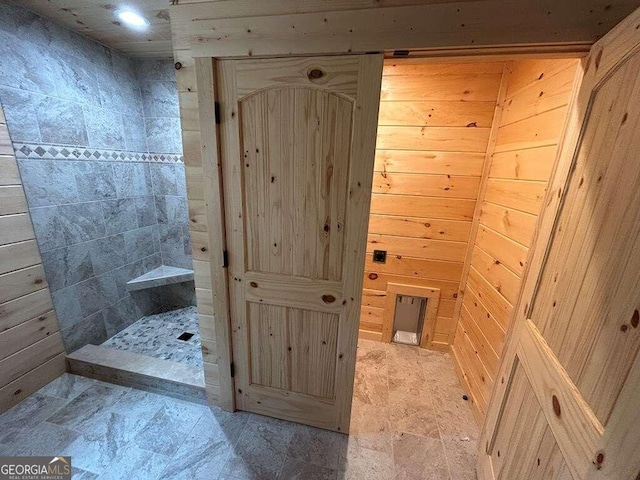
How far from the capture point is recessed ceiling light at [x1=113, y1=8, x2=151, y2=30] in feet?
5.09

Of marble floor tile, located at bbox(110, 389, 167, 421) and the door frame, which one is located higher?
the door frame

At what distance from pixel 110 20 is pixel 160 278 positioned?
2.05m

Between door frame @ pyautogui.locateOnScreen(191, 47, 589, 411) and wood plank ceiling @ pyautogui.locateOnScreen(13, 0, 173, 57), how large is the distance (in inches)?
17.4

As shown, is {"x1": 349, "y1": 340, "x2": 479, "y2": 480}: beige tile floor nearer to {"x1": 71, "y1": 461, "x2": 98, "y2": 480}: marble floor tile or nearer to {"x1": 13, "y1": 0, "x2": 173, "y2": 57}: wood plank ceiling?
{"x1": 71, "y1": 461, "x2": 98, "y2": 480}: marble floor tile

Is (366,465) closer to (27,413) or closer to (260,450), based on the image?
(260,450)

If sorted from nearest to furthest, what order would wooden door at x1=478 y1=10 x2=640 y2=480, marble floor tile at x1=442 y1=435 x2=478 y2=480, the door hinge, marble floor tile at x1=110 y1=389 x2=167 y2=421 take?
1. wooden door at x1=478 y1=10 x2=640 y2=480
2. the door hinge
3. marble floor tile at x1=442 y1=435 x2=478 y2=480
4. marble floor tile at x1=110 y1=389 x2=167 y2=421

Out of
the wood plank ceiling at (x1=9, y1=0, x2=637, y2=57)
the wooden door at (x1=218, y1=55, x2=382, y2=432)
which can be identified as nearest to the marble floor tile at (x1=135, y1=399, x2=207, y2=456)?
the wooden door at (x1=218, y1=55, x2=382, y2=432)

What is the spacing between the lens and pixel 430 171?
200cm

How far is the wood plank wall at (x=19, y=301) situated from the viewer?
1557 mm

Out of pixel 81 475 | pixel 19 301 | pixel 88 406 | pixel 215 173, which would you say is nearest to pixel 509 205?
pixel 215 173

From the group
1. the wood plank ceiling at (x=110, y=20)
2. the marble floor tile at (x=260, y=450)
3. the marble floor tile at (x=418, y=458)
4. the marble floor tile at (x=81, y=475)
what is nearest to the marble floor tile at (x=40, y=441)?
the marble floor tile at (x=81, y=475)

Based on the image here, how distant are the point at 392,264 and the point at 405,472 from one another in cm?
137

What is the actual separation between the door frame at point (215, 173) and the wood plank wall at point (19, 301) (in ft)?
3.95

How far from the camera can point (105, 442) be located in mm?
1477
